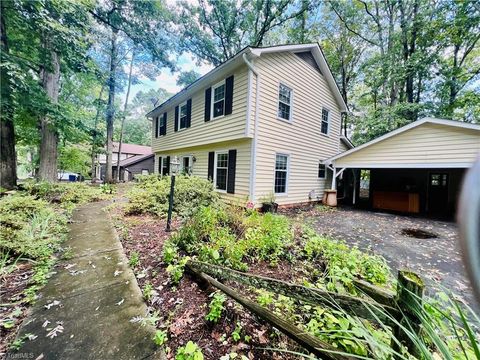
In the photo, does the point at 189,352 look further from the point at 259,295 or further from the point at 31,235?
the point at 31,235

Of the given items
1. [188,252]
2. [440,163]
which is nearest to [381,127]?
[440,163]

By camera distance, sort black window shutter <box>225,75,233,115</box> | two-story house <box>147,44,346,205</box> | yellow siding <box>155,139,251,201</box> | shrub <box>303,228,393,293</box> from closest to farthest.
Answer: shrub <box>303,228,393,293</box>
two-story house <box>147,44,346,205</box>
yellow siding <box>155,139,251,201</box>
black window shutter <box>225,75,233,115</box>

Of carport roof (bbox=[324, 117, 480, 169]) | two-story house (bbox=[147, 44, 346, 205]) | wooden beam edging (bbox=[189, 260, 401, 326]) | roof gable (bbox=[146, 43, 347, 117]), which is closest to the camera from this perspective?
wooden beam edging (bbox=[189, 260, 401, 326])

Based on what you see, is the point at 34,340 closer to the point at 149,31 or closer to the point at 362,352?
the point at 362,352

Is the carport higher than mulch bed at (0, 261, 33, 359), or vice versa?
the carport

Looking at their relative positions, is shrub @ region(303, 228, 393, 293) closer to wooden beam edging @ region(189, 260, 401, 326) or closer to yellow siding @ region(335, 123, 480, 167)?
wooden beam edging @ region(189, 260, 401, 326)

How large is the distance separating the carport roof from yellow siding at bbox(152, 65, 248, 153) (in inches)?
230

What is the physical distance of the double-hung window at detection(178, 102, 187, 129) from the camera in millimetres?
11670

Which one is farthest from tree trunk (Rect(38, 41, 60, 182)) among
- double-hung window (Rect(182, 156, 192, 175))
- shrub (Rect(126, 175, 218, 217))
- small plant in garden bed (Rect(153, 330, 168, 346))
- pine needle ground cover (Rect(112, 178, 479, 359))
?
small plant in garden bed (Rect(153, 330, 168, 346))

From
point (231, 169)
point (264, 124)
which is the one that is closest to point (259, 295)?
point (231, 169)

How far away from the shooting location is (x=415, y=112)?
13.3 meters

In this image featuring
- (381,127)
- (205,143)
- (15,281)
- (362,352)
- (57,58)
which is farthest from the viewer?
(381,127)

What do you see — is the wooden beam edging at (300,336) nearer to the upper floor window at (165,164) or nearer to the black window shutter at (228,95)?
the black window shutter at (228,95)

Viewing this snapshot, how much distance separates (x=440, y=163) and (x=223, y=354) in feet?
31.9
